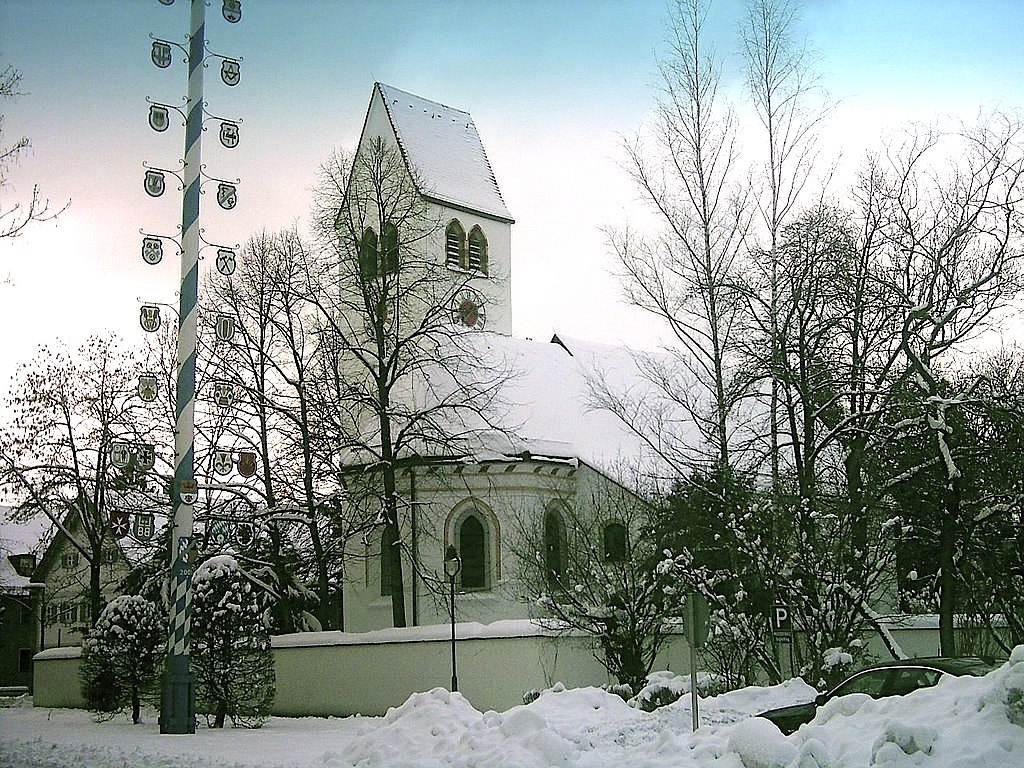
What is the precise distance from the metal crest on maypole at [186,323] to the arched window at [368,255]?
32.1 ft

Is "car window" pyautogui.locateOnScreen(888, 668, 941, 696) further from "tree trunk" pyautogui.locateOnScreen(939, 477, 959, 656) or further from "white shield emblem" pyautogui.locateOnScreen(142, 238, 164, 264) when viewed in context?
"white shield emblem" pyautogui.locateOnScreen(142, 238, 164, 264)

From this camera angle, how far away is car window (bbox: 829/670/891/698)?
11.1m

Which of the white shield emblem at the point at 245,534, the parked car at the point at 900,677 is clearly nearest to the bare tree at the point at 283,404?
the white shield emblem at the point at 245,534

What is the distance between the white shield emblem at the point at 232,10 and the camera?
57.8 feet

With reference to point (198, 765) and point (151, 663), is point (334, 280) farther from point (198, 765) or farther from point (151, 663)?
point (198, 765)

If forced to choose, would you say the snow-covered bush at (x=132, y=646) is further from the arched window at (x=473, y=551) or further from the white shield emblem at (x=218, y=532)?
the arched window at (x=473, y=551)

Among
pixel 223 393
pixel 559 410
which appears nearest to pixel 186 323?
pixel 223 393

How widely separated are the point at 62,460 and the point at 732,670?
2546 cm

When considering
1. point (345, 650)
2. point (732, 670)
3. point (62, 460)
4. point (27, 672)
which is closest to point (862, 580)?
point (732, 670)

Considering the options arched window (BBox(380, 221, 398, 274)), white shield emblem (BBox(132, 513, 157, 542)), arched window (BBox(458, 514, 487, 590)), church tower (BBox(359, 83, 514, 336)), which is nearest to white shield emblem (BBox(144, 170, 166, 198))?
Result: arched window (BBox(380, 221, 398, 274))

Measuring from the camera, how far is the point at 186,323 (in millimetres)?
17172

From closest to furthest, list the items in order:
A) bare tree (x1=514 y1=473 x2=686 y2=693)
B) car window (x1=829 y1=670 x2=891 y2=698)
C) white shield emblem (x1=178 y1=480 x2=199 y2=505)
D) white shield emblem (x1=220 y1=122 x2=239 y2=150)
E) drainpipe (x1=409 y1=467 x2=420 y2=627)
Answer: car window (x1=829 y1=670 x2=891 y2=698) → white shield emblem (x1=178 y1=480 x2=199 y2=505) → white shield emblem (x1=220 y1=122 x2=239 y2=150) → bare tree (x1=514 y1=473 x2=686 y2=693) → drainpipe (x1=409 y1=467 x2=420 y2=627)

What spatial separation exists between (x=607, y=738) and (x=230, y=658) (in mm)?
9196

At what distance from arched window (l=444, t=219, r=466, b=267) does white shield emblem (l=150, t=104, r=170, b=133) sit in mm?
19506
